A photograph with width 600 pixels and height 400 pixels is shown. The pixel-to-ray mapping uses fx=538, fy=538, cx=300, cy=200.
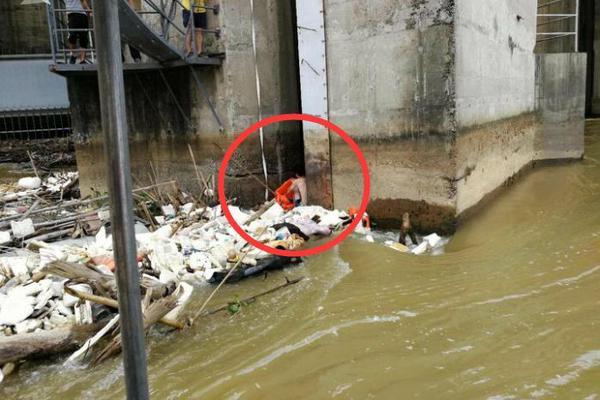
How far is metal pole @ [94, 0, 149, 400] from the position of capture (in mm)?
1417

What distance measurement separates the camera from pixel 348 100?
7.80 metres

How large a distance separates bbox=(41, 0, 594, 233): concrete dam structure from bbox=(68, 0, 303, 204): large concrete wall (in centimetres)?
2

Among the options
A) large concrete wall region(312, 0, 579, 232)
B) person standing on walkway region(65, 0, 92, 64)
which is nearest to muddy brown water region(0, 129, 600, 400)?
large concrete wall region(312, 0, 579, 232)

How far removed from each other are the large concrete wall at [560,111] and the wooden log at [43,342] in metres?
11.2

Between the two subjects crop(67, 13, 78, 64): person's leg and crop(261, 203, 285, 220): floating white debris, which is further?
crop(67, 13, 78, 64): person's leg

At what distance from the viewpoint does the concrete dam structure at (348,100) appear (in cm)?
709

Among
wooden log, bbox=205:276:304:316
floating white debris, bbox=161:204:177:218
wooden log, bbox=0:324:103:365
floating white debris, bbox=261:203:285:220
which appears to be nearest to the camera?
wooden log, bbox=0:324:103:365

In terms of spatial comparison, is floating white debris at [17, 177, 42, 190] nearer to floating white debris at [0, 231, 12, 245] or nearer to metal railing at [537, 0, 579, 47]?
floating white debris at [0, 231, 12, 245]

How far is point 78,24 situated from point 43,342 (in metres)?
6.70

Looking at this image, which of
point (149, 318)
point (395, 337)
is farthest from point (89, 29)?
point (395, 337)

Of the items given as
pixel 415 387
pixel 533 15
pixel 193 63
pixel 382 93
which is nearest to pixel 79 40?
pixel 193 63

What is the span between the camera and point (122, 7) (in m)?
6.16

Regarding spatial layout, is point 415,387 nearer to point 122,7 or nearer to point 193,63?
point 122,7

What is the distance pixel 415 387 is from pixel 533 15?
1054 cm
